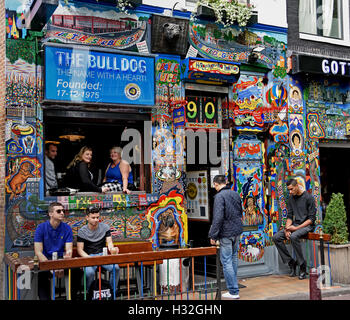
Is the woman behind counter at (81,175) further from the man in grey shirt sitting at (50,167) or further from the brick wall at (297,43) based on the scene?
the brick wall at (297,43)

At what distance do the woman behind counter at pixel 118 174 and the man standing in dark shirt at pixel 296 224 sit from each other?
3.08 metres

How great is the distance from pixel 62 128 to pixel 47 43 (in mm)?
1464

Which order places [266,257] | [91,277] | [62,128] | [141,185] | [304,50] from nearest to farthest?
[91,277] < [62,128] < [141,185] < [266,257] < [304,50]

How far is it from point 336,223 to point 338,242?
0.35 meters

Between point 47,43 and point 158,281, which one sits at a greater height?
Answer: point 47,43

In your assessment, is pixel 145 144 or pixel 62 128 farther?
pixel 145 144

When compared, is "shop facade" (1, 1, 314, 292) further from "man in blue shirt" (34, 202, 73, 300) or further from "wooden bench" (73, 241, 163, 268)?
"man in blue shirt" (34, 202, 73, 300)

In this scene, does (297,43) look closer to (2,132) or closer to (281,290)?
(281,290)

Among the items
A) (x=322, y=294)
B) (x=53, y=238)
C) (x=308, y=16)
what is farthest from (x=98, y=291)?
(x=308, y=16)

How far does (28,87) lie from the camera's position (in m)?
7.19

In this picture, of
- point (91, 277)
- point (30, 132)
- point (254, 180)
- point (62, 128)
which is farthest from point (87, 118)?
point (254, 180)

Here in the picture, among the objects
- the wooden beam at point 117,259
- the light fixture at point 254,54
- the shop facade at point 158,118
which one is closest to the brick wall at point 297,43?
the shop facade at point 158,118

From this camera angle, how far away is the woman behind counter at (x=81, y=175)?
25.6 ft

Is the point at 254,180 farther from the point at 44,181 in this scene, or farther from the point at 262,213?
the point at 44,181
